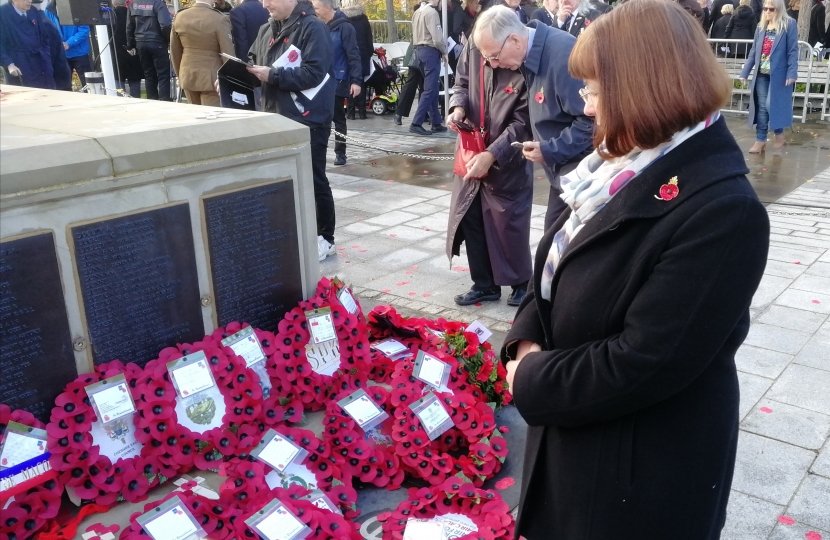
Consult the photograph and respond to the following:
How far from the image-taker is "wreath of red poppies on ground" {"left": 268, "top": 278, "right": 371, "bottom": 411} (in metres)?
3.15

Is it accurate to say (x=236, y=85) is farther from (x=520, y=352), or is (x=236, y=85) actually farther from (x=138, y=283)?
(x=520, y=352)

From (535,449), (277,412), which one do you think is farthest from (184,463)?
(535,449)

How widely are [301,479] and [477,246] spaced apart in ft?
8.05

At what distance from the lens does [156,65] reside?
11.8 metres

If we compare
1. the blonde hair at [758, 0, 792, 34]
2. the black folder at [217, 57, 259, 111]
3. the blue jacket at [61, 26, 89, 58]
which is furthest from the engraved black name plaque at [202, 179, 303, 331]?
the blue jacket at [61, 26, 89, 58]

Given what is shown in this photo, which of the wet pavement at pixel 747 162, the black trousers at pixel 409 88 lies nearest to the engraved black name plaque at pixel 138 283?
the wet pavement at pixel 747 162

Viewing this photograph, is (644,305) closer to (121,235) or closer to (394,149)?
(121,235)

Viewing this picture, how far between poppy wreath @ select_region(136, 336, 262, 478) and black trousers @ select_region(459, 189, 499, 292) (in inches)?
87.0

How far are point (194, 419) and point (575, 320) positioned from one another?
1.74 metres

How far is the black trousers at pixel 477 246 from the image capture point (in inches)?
192

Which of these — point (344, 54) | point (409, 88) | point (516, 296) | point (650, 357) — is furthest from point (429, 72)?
point (650, 357)

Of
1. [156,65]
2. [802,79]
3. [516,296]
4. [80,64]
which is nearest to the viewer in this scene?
[516,296]

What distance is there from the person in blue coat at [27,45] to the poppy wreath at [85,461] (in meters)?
8.28

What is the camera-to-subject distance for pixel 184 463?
2.77m
